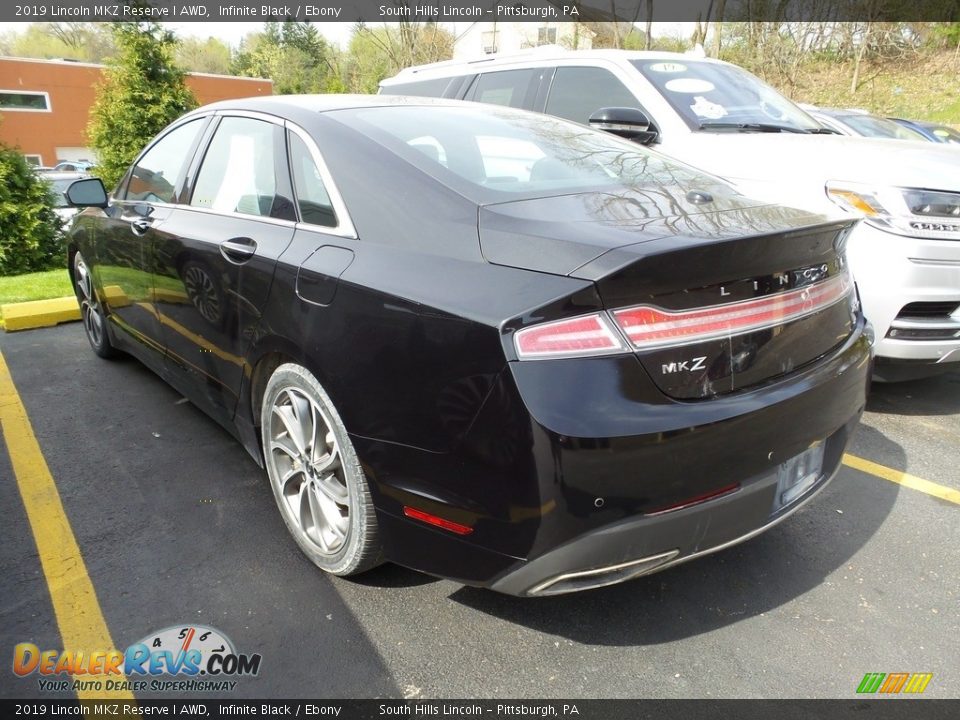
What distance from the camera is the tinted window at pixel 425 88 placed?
6.27 meters

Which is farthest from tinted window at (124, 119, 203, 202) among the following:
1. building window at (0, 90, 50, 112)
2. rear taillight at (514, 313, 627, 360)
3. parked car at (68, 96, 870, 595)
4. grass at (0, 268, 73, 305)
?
building window at (0, 90, 50, 112)

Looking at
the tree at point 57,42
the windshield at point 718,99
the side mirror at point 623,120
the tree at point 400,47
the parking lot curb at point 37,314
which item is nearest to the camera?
the side mirror at point 623,120

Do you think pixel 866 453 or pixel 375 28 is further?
pixel 375 28

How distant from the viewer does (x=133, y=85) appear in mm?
11477

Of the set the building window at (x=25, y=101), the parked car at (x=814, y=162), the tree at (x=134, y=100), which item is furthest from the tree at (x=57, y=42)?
the parked car at (x=814, y=162)

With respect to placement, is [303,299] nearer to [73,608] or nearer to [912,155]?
[73,608]

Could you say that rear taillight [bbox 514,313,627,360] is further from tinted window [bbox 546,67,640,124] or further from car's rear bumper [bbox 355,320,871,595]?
tinted window [bbox 546,67,640,124]

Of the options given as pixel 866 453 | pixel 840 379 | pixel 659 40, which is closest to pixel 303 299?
pixel 840 379

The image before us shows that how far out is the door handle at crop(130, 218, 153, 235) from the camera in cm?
340

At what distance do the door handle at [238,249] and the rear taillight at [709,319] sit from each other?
1503 mm

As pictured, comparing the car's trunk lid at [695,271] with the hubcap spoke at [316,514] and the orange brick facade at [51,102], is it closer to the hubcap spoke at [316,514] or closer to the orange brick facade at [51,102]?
the hubcap spoke at [316,514]

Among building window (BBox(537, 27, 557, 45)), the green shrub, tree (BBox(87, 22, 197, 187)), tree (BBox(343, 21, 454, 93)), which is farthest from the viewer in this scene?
building window (BBox(537, 27, 557, 45))

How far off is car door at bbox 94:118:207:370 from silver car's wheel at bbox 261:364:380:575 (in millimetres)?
1323

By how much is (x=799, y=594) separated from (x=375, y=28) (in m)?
31.2
